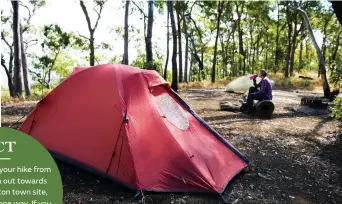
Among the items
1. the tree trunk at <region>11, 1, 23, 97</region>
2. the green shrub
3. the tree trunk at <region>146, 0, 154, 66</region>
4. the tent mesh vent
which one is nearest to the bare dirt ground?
the green shrub

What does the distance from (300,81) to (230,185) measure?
2159 cm

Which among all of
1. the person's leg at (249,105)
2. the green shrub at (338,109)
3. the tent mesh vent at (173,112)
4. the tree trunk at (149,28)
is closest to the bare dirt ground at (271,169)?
the person's leg at (249,105)

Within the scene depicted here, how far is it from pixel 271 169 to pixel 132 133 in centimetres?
278

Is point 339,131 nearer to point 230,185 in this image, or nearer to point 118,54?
point 230,185

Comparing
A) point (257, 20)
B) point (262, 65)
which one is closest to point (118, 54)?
point (257, 20)

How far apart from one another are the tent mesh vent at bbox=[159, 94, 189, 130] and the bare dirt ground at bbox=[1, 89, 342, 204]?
1251 mm

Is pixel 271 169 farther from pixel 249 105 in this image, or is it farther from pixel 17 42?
pixel 17 42

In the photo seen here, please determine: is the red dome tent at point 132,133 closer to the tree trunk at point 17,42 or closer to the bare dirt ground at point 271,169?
the bare dirt ground at point 271,169

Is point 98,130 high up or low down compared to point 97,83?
down

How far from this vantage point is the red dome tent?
4355 millimetres

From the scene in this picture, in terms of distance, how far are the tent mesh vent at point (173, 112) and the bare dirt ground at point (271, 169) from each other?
1.25 meters

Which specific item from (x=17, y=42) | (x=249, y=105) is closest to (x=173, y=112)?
(x=249, y=105)

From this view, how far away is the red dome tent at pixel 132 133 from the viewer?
4355 mm

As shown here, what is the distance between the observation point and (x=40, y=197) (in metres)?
3.34
